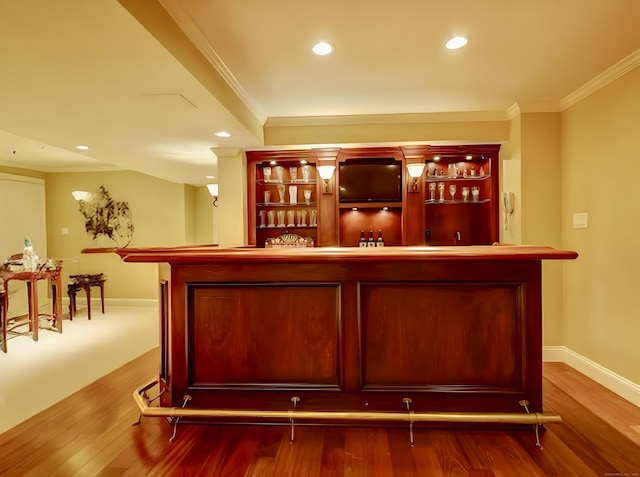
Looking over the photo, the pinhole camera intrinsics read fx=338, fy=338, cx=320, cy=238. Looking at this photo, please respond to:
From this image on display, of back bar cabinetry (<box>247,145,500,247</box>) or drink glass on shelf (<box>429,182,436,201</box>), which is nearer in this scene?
back bar cabinetry (<box>247,145,500,247</box>)

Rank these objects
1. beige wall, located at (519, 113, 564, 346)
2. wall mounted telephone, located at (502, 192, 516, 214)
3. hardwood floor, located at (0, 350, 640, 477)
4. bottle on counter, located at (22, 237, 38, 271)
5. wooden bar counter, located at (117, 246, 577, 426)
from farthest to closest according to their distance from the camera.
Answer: bottle on counter, located at (22, 237, 38, 271) → wall mounted telephone, located at (502, 192, 516, 214) → beige wall, located at (519, 113, 564, 346) → wooden bar counter, located at (117, 246, 577, 426) → hardwood floor, located at (0, 350, 640, 477)

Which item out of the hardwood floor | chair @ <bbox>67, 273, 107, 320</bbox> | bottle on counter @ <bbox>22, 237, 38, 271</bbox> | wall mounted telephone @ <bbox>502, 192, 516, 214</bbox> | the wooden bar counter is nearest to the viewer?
the hardwood floor

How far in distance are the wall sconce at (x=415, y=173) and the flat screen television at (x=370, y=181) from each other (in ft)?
0.53

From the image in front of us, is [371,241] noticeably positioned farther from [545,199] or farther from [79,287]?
[79,287]

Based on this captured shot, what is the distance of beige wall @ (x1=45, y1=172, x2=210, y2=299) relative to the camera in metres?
6.01

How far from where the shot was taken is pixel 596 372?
9.29 feet

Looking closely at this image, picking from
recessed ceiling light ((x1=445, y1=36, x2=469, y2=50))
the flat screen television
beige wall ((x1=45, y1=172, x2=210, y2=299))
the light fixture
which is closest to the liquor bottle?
the flat screen television

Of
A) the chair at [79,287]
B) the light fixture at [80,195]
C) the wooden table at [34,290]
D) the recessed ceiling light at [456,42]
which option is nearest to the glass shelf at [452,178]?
the recessed ceiling light at [456,42]

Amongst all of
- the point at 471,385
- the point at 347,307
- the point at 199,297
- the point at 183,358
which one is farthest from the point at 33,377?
→ the point at 471,385

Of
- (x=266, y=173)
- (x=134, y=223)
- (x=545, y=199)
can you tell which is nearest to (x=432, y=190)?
(x=545, y=199)

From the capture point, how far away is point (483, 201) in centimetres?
391

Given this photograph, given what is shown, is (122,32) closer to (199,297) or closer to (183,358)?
(199,297)

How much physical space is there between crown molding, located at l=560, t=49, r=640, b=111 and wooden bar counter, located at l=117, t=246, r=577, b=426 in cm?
180

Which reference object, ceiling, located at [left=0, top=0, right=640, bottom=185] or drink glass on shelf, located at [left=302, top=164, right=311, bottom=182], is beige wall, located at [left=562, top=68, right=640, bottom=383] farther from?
drink glass on shelf, located at [left=302, top=164, right=311, bottom=182]
